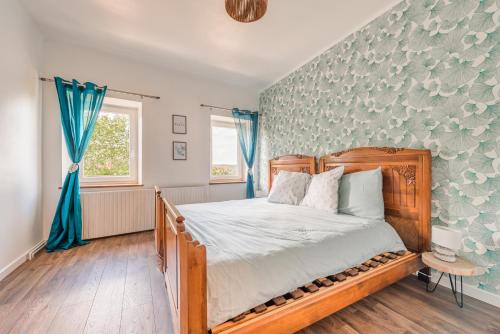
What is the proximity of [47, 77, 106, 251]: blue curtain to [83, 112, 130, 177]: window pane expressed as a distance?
1.00 feet

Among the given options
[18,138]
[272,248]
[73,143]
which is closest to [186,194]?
[73,143]

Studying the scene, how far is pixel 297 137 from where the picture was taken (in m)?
3.39

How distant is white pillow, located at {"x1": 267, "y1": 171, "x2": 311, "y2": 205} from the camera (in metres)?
2.71

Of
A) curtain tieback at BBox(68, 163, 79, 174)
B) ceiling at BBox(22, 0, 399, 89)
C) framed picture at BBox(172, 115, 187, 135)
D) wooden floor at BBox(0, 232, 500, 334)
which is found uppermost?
ceiling at BBox(22, 0, 399, 89)

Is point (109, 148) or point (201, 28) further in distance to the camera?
point (109, 148)

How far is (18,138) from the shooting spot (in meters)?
2.15

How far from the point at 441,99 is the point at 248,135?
2971 mm

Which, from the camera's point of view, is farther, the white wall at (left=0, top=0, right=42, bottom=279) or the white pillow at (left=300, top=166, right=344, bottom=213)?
the white pillow at (left=300, top=166, right=344, bottom=213)

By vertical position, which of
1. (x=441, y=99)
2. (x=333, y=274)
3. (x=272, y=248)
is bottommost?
(x=333, y=274)

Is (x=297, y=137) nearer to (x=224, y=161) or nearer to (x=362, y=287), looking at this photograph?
(x=224, y=161)

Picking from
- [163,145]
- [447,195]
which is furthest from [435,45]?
[163,145]

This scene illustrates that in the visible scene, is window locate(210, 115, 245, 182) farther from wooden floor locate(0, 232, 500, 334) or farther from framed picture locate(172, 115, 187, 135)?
wooden floor locate(0, 232, 500, 334)

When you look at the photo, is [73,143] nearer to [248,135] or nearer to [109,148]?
[109,148]

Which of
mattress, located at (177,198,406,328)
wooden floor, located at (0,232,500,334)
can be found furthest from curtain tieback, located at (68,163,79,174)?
mattress, located at (177,198,406,328)
